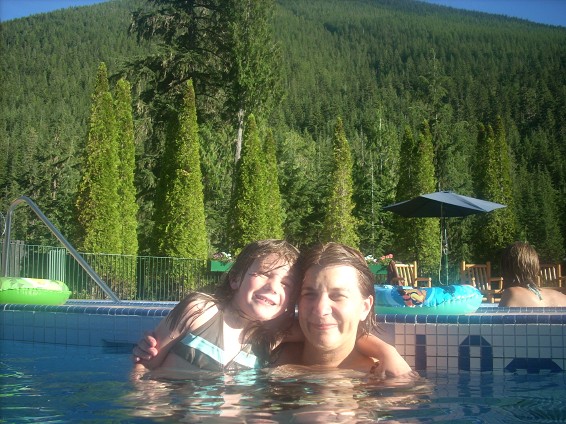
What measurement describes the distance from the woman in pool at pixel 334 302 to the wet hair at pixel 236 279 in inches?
3.0

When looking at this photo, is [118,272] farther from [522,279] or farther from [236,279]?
[236,279]

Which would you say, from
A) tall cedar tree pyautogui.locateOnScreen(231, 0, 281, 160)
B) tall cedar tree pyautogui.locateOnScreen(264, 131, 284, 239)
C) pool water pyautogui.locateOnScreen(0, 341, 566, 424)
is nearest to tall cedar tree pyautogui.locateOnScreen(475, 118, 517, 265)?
tall cedar tree pyautogui.locateOnScreen(231, 0, 281, 160)

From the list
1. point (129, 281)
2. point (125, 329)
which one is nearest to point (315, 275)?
point (125, 329)

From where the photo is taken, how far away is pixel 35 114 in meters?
44.4

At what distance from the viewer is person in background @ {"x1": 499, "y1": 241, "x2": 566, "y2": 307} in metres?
5.77

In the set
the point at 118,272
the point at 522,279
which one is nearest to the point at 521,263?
the point at 522,279

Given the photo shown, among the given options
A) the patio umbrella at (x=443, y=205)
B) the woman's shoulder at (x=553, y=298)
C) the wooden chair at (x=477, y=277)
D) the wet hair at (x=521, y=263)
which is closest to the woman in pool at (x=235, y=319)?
the wet hair at (x=521, y=263)

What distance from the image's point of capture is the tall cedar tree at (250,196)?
17750mm

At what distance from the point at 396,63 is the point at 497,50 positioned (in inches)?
299

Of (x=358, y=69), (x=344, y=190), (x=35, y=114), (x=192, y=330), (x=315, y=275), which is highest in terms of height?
(x=358, y=69)

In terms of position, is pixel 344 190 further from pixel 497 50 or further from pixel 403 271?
pixel 497 50

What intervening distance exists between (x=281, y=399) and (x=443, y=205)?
368 inches

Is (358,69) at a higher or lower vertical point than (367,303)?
higher

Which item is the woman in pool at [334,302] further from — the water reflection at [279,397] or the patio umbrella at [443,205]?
the patio umbrella at [443,205]
